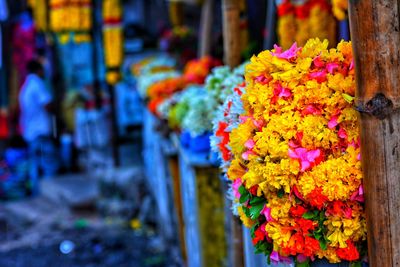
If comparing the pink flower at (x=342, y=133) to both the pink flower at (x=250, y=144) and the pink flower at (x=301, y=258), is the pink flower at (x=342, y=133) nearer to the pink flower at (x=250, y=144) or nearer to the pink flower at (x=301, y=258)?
the pink flower at (x=250, y=144)

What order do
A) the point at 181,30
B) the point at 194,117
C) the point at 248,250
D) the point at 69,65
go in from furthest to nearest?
the point at 69,65 → the point at 181,30 → the point at 194,117 → the point at 248,250

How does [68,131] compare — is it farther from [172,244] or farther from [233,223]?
[233,223]

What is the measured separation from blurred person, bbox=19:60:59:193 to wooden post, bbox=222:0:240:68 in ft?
18.2

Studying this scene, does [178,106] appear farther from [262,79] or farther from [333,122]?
[333,122]

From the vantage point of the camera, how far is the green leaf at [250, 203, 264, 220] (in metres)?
1.91

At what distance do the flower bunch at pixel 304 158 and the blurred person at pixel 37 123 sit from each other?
683cm

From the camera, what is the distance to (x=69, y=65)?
38.1 ft

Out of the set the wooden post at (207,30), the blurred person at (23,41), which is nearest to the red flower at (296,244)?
the wooden post at (207,30)

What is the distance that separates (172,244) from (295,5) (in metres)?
2.48

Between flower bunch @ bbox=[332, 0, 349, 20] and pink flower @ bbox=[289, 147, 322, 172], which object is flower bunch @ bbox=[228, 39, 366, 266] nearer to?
pink flower @ bbox=[289, 147, 322, 172]

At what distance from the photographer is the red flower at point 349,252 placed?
1.81 m

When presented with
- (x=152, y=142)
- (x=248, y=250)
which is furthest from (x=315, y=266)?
(x=152, y=142)

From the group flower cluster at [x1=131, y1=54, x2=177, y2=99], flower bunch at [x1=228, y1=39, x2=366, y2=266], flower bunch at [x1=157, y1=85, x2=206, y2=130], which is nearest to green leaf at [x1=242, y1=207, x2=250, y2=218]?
flower bunch at [x1=228, y1=39, x2=366, y2=266]

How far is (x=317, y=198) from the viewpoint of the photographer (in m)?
1.78
